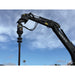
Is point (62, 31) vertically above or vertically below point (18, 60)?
above

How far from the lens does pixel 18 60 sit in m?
5.31
